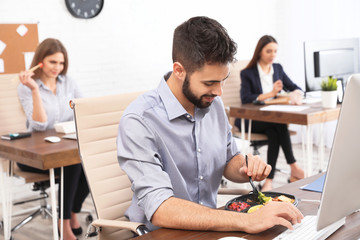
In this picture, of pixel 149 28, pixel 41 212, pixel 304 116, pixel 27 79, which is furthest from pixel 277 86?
pixel 41 212

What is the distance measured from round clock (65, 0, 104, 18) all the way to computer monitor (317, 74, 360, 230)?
347 cm

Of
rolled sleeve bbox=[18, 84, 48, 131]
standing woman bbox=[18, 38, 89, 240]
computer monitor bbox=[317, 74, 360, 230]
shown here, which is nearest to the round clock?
standing woman bbox=[18, 38, 89, 240]

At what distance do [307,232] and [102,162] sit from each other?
2.70 ft

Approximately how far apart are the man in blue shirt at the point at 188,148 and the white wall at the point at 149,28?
8.94 ft

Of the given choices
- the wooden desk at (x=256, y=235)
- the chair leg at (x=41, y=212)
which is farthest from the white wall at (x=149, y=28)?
the wooden desk at (x=256, y=235)

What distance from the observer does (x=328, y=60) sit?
128 inches

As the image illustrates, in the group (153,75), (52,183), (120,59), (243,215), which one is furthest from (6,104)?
(243,215)

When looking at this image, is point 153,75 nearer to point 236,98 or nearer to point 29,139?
point 236,98

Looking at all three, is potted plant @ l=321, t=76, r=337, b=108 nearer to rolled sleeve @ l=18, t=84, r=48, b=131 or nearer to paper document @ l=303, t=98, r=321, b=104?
paper document @ l=303, t=98, r=321, b=104

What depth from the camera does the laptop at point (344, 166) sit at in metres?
0.96

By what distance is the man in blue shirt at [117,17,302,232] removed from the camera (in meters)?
1.18

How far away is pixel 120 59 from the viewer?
447 cm

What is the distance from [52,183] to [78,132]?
88 centimetres

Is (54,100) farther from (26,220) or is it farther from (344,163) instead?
(344,163)
